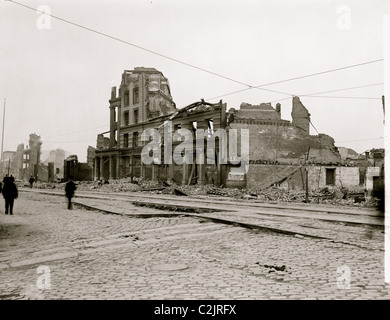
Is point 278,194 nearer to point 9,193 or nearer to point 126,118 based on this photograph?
point 9,193

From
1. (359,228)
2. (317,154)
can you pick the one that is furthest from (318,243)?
(317,154)

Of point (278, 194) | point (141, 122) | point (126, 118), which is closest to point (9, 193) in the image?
point (278, 194)

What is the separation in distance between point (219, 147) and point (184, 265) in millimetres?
24466

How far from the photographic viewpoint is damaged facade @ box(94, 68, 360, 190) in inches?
1019

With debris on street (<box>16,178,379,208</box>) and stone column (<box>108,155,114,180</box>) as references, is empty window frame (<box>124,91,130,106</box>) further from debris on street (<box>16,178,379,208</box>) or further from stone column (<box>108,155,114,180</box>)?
debris on street (<box>16,178,379,208</box>)

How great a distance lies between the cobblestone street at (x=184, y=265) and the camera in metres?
3.62

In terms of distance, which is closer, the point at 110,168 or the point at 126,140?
the point at 110,168

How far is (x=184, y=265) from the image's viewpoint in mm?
4738

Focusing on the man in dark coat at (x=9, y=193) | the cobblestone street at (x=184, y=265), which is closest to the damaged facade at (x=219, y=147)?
the cobblestone street at (x=184, y=265)

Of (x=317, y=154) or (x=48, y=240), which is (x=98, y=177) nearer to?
(x=317, y=154)

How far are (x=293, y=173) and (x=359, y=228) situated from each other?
18315 millimetres

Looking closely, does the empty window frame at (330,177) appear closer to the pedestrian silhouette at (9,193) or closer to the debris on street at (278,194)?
the debris on street at (278,194)

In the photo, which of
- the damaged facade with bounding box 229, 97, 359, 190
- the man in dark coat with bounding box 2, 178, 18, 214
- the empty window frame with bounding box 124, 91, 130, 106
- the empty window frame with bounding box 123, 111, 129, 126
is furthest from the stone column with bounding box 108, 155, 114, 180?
the man in dark coat with bounding box 2, 178, 18, 214

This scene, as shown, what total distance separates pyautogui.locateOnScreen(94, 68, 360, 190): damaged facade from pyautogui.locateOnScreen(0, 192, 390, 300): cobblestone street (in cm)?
1386
